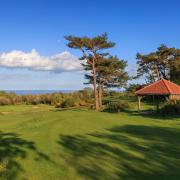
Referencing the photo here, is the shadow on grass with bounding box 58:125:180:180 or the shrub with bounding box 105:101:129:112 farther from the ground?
the shrub with bounding box 105:101:129:112

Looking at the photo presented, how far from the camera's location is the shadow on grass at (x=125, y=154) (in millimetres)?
14234

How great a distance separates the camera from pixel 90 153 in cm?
1747

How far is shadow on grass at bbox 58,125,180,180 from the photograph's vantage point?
14234mm

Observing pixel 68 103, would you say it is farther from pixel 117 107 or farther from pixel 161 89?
pixel 161 89

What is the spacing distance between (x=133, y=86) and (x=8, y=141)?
188 ft

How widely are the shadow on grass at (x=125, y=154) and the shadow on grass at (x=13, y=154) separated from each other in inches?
59.6

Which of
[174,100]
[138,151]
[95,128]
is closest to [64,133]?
[95,128]

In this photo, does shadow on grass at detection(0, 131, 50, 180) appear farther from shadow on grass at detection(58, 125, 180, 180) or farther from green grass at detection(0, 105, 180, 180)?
shadow on grass at detection(58, 125, 180, 180)

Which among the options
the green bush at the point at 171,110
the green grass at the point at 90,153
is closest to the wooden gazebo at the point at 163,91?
the green bush at the point at 171,110

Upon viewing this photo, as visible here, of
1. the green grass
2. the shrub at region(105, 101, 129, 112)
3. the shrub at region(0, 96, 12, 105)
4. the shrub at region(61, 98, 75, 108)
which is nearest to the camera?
the green grass

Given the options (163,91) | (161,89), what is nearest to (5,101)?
(161,89)

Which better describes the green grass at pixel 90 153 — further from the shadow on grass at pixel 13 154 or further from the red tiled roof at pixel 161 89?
the red tiled roof at pixel 161 89

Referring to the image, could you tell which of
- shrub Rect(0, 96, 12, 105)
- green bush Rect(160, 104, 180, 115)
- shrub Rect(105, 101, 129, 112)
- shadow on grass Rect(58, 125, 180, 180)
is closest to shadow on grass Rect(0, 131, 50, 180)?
shadow on grass Rect(58, 125, 180, 180)

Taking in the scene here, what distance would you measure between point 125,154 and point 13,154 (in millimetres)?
5175
